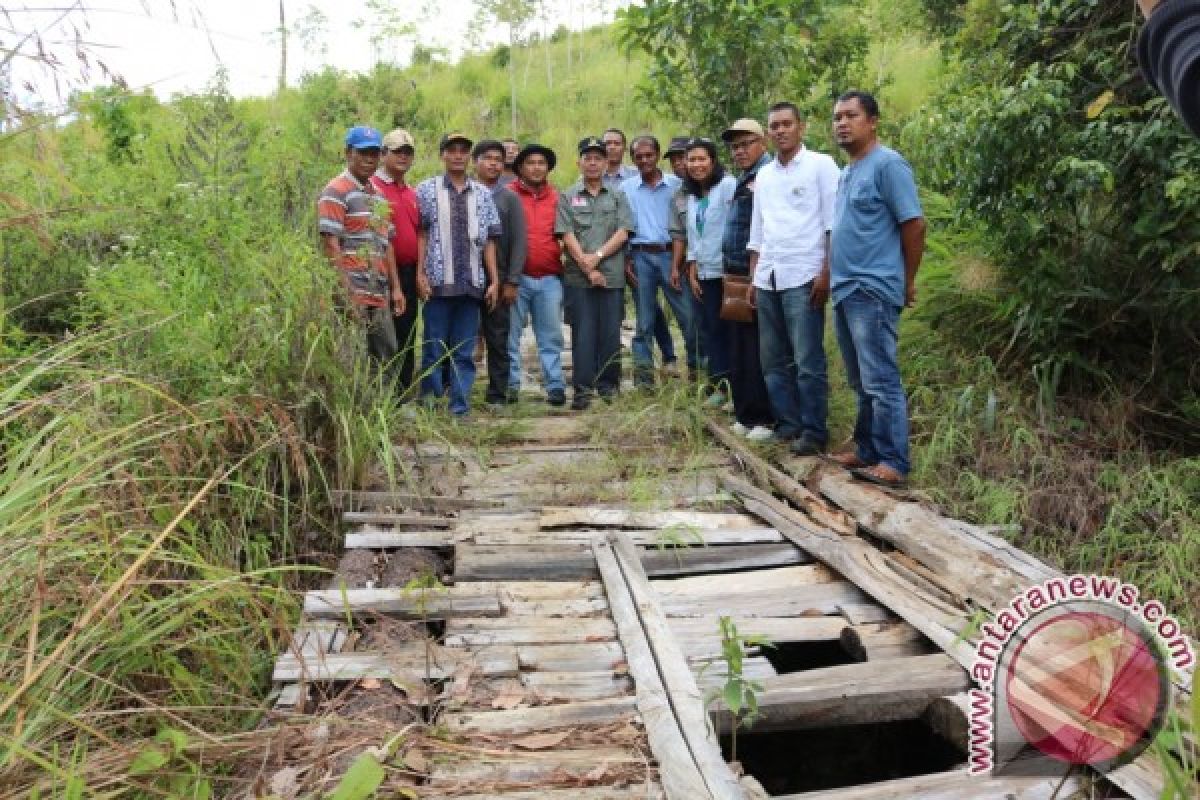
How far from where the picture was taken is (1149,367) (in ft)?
18.0

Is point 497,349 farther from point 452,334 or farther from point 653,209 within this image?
point 653,209

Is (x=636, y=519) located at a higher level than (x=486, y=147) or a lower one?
lower

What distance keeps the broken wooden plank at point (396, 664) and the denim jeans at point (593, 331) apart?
388 centimetres

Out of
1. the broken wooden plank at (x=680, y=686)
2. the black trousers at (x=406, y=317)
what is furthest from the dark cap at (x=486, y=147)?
the broken wooden plank at (x=680, y=686)

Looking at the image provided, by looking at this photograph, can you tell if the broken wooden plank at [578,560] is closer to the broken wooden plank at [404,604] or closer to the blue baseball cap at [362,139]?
the broken wooden plank at [404,604]

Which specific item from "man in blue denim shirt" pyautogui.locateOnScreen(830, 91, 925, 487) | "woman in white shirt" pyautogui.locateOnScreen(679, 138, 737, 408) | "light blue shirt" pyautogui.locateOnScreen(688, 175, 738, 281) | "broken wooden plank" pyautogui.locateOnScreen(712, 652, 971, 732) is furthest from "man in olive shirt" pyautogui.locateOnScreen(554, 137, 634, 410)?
"broken wooden plank" pyautogui.locateOnScreen(712, 652, 971, 732)

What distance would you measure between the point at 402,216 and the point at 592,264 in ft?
4.52

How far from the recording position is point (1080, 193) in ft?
15.7

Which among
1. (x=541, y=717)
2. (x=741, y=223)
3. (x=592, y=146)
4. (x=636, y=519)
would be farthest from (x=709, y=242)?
(x=541, y=717)

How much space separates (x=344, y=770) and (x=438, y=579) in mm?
1342

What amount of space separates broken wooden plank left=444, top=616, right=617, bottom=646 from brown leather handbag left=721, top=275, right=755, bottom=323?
292 centimetres

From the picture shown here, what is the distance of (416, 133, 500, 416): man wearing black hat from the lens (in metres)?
6.05

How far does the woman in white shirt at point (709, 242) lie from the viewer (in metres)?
6.05

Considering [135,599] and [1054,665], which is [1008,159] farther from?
[135,599]
